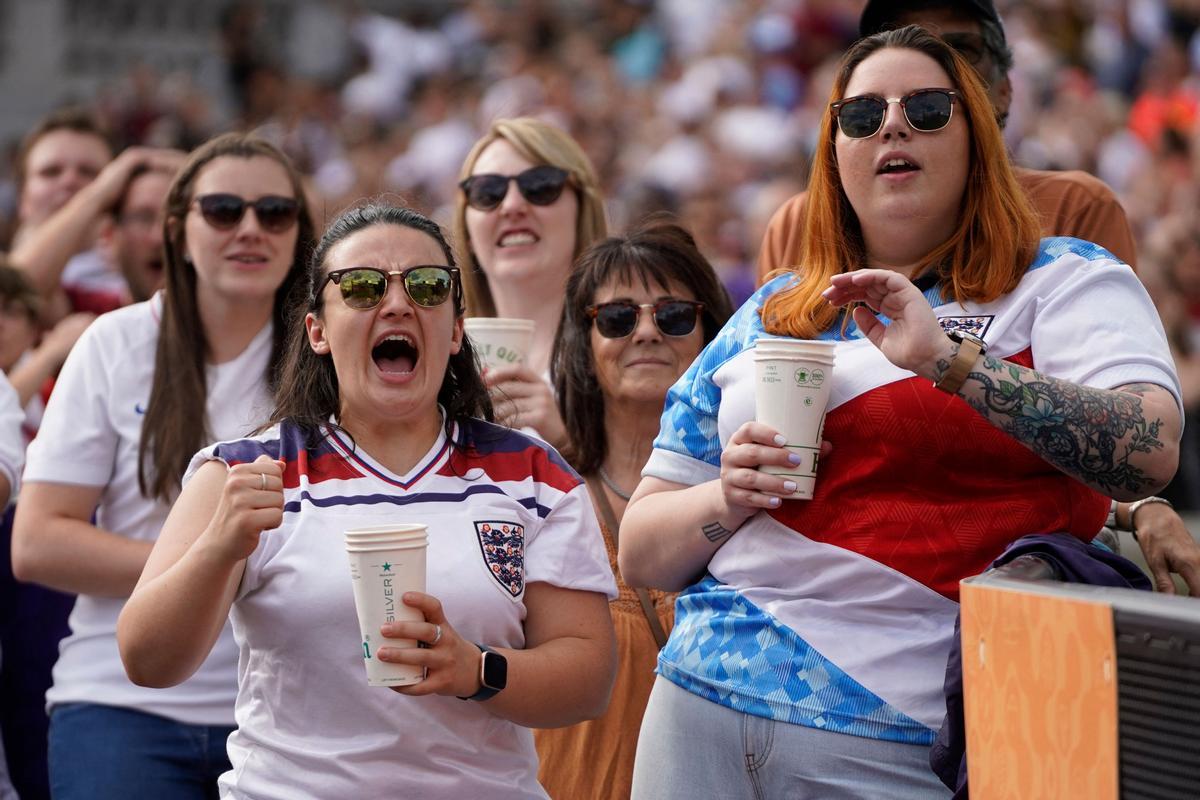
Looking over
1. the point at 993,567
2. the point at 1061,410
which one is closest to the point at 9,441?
the point at 993,567

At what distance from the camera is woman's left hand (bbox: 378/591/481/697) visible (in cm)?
272

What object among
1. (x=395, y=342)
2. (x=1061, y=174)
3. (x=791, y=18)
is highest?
(x=791, y=18)

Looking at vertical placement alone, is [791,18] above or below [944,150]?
above

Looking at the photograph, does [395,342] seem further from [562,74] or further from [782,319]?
[562,74]

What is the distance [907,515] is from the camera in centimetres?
289

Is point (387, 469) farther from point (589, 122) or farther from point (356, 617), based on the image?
point (589, 122)

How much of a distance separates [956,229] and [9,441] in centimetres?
252

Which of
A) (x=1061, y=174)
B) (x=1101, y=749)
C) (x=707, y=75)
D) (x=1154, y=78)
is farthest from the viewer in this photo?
(x=707, y=75)

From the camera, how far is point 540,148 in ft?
16.1

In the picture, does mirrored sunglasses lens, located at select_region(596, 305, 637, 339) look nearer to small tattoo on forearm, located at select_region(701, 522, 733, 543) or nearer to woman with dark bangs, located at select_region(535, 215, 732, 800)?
woman with dark bangs, located at select_region(535, 215, 732, 800)

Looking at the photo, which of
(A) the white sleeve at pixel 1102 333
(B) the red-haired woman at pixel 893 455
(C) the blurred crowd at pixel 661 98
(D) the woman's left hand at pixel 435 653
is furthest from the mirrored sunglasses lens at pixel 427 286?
(C) the blurred crowd at pixel 661 98

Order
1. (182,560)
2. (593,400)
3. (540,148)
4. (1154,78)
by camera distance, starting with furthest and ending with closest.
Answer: (1154,78) → (540,148) → (593,400) → (182,560)

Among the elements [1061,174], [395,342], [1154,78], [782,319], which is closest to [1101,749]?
[782,319]

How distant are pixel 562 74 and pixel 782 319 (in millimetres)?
12328
